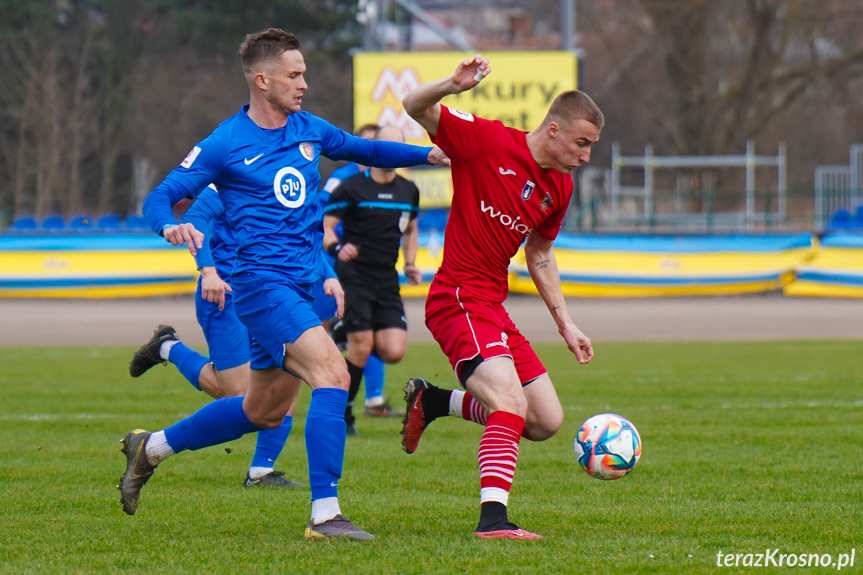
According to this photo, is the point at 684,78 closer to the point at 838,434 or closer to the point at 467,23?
the point at 467,23

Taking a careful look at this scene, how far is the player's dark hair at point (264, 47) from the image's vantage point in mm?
5402

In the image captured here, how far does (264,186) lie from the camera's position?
17.7 feet

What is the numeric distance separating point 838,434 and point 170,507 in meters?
4.80

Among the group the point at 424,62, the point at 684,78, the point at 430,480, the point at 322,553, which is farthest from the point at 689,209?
the point at 322,553

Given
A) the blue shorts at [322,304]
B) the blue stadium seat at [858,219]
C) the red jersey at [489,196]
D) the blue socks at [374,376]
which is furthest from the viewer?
the blue stadium seat at [858,219]

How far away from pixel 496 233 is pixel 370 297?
12.5 ft

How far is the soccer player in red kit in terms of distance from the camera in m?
5.28

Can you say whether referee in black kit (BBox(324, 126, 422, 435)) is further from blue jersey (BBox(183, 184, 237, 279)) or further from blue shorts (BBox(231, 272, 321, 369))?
blue shorts (BBox(231, 272, 321, 369))

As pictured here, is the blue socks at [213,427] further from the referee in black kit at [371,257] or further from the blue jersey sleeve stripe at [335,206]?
the blue jersey sleeve stripe at [335,206]

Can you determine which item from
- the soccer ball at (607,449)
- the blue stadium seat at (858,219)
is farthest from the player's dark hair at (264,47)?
the blue stadium seat at (858,219)

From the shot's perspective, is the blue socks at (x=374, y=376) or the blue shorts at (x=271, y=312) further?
the blue socks at (x=374, y=376)

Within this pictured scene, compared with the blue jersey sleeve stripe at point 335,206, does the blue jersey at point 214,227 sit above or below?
below

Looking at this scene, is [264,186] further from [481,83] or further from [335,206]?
[481,83]

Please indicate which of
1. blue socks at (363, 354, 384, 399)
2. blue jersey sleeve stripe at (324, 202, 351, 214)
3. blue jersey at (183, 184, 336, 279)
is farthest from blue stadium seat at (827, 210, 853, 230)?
blue jersey at (183, 184, 336, 279)
